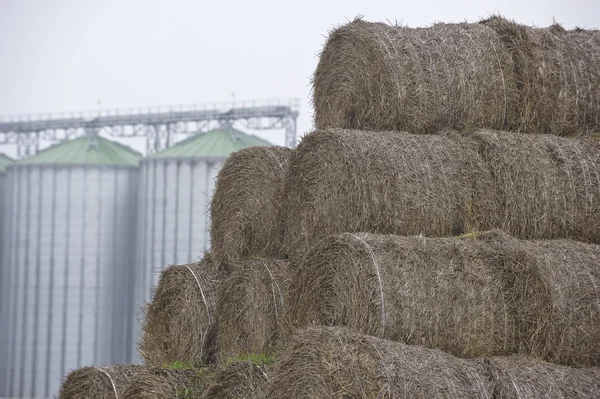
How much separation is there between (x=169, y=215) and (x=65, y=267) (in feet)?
9.20

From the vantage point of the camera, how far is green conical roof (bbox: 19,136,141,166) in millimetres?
24375

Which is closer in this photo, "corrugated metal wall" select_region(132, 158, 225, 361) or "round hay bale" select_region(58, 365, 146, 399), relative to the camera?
"round hay bale" select_region(58, 365, 146, 399)

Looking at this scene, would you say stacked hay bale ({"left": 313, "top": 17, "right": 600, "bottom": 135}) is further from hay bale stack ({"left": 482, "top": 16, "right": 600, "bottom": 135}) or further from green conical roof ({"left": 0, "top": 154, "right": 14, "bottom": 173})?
green conical roof ({"left": 0, "top": 154, "right": 14, "bottom": 173})

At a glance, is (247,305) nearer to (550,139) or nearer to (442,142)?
(442,142)

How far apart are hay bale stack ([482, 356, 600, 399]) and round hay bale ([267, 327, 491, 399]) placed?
114 millimetres

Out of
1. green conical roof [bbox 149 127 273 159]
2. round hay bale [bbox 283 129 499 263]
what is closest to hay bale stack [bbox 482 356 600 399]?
round hay bale [bbox 283 129 499 263]

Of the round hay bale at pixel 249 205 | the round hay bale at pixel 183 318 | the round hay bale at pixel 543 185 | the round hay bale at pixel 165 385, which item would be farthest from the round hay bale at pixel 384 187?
the round hay bale at pixel 183 318

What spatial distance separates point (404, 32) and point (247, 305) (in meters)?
2.46

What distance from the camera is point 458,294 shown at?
722 cm

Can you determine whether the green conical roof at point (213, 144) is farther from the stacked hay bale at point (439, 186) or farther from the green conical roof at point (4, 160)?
the stacked hay bale at point (439, 186)

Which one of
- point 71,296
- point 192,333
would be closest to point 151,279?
point 71,296

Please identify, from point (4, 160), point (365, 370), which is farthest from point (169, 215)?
point (365, 370)

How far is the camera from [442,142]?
809cm

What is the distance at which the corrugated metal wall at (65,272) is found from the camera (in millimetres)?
22828
